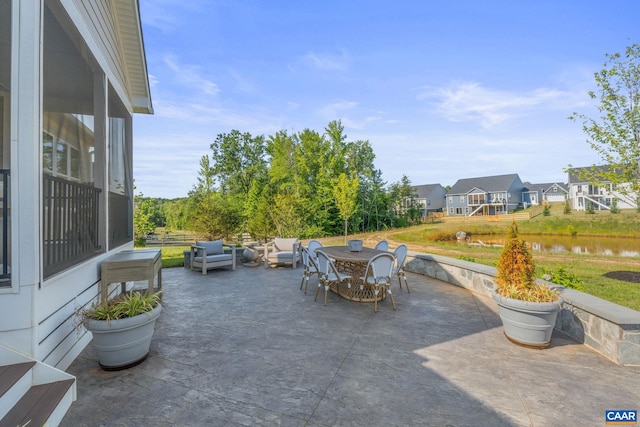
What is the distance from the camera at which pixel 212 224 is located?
13094mm

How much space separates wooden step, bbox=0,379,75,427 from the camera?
164cm

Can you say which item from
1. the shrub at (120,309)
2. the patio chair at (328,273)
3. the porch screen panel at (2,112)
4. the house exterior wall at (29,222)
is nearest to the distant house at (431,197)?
the patio chair at (328,273)

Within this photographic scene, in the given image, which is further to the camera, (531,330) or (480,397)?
(531,330)

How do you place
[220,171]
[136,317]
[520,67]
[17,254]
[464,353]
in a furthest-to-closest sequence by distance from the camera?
[220,171] < [520,67] < [464,353] < [136,317] < [17,254]

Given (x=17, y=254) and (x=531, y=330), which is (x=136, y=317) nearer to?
(x=17, y=254)

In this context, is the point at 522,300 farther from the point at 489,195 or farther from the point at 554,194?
the point at 554,194

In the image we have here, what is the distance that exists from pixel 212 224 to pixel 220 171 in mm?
15062

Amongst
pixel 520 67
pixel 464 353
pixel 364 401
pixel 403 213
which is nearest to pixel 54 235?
pixel 364 401

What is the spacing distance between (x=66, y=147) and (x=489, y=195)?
141 ft

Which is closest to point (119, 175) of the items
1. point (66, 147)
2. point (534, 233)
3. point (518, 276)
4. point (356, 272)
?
point (66, 147)

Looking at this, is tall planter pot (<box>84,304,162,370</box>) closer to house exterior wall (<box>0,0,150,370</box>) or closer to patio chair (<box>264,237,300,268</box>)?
house exterior wall (<box>0,0,150,370</box>)

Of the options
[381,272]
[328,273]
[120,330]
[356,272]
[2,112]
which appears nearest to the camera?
[120,330]

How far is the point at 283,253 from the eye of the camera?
8039 millimetres

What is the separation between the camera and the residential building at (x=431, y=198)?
136ft
